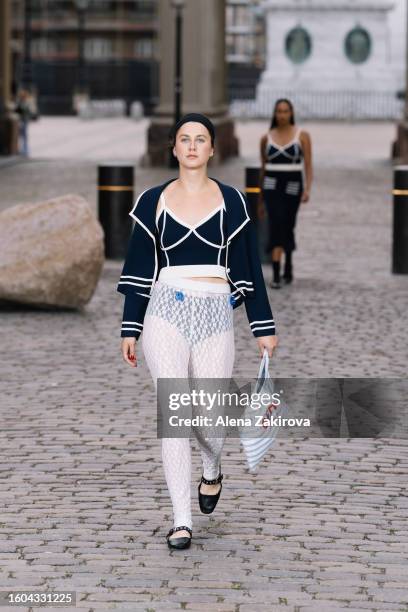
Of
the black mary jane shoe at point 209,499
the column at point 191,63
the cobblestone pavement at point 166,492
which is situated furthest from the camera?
the column at point 191,63

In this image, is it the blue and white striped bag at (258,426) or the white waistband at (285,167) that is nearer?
the blue and white striped bag at (258,426)

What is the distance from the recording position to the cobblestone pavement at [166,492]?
19.6ft

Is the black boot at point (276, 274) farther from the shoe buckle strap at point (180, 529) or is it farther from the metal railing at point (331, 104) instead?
the metal railing at point (331, 104)

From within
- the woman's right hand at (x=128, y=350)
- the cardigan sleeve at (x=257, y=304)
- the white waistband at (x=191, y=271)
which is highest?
the white waistband at (x=191, y=271)

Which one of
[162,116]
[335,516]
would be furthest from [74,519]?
[162,116]

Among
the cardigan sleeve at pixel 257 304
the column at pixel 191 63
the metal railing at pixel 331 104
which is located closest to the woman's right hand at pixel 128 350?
the cardigan sleeve at pixel 257 304

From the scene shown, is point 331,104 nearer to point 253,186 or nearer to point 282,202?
point 253,186

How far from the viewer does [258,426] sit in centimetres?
632

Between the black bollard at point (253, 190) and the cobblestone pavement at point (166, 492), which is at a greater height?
the black bollard at point (253, 190)

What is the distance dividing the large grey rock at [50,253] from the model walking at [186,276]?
6.48 meters

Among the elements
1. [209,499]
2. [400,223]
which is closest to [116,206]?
[400,223]

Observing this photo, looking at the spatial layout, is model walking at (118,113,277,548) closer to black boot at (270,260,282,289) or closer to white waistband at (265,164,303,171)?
white waistband at (265,164,303,171)

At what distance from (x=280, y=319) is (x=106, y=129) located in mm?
46318

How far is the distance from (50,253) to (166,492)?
18.9ft
